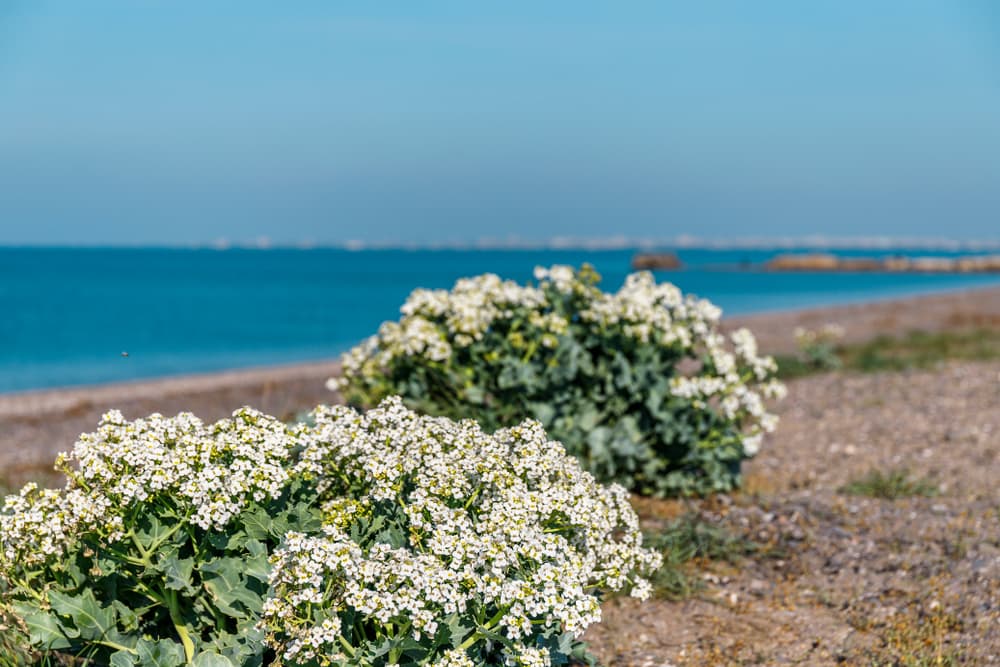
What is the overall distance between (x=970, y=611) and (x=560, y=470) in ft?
9.66

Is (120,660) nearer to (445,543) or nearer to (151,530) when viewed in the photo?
(151,530)

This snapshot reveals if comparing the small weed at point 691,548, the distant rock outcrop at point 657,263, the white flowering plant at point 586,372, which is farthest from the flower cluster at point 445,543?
the distant rock outcrop at point 657,263

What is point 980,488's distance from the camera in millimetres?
7949

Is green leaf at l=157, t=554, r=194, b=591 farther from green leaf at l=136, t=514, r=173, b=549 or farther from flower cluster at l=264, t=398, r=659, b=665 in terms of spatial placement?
flower cluster at l=264, t=398, r=659, b=665

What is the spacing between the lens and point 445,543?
332 centimetres

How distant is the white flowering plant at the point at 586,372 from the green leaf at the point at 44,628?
342cm

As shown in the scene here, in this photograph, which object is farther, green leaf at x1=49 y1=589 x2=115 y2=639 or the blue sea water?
the blue sea water

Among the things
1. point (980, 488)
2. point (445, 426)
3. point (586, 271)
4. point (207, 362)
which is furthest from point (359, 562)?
point (207, 362)

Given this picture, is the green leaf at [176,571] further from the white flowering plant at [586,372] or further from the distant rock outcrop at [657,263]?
the distant rock outcrop at [657,263]

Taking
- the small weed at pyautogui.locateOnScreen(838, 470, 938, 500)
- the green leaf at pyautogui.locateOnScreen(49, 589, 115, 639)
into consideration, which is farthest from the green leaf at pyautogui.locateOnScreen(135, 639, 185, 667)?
the small weed at pyautogui.locateOnScreen(838, 470, 938, 500)

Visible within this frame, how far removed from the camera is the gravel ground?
4.93 m

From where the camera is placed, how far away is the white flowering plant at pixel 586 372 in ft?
22.7

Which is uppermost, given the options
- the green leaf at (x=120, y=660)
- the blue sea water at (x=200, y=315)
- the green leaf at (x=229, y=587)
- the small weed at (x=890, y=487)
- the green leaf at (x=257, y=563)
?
the green leaf at (x=257, y=563)

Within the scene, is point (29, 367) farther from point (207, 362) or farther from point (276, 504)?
point (276, 504)
